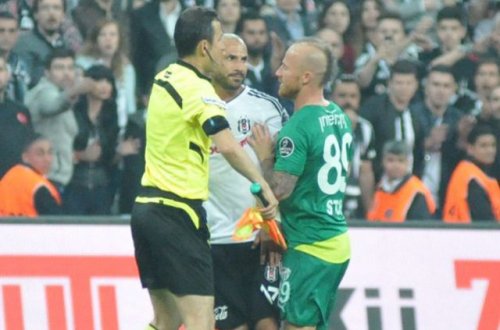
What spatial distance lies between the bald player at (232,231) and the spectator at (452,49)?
5097 mm

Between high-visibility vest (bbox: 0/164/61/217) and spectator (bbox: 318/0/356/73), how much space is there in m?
3.65

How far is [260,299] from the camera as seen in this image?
29.2ft

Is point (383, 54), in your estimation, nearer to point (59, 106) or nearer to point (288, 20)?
point (288, 20)

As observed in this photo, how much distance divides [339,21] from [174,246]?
19.9ft

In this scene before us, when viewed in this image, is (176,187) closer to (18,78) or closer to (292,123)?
(292,123)

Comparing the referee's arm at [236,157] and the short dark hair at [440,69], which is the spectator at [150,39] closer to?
the short dark hair at [440,69]

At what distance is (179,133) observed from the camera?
8117 millimetres

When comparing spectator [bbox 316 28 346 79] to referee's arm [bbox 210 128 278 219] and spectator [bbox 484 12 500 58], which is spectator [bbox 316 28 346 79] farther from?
referee's arm [bbox 210 128 278 219]

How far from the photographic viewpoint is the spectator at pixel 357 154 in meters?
12.3

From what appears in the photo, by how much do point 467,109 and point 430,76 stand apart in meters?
0.45

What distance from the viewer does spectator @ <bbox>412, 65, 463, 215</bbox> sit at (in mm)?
12642

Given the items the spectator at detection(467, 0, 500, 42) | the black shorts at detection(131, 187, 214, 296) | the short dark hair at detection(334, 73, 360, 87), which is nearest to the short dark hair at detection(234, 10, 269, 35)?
the short dark hair at detection(334, 73, 360, 87)

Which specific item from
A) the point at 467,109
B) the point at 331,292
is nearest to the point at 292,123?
the point at 331,292

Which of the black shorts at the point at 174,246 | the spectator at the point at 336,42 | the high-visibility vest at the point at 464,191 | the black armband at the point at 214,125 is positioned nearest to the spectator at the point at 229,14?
the spectator at the point at 336,42
